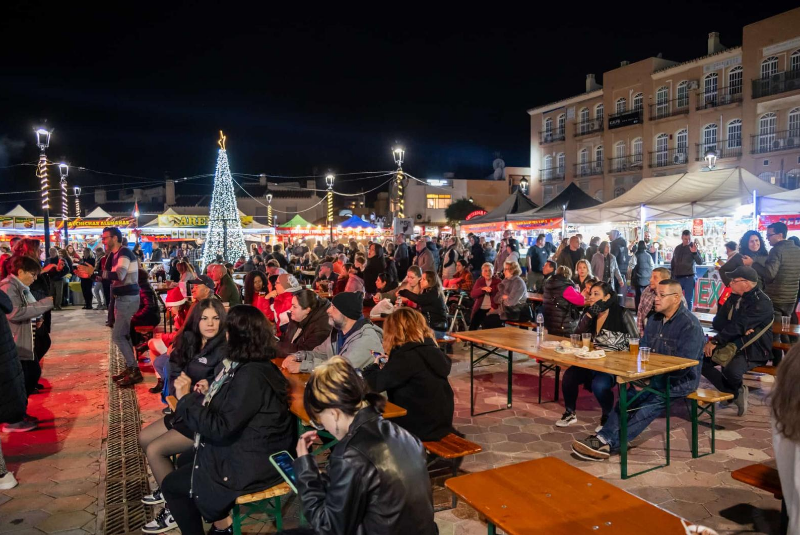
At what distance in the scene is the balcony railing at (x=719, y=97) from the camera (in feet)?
86.6

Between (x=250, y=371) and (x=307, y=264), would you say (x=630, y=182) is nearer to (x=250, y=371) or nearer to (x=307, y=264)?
(x=307, y=264)

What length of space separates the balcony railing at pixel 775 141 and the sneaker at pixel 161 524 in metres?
27.7

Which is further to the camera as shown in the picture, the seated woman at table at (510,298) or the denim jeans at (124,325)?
the seated woman at table at (510,298)

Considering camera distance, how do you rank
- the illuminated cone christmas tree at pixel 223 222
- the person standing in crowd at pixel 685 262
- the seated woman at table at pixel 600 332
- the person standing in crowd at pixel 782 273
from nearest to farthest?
the seated woman at table at pixel 600 332
the person standing in crowd at pixel 782 273
the person standing in crowd at pixel 685 262
the illuminated cone christmas tree at pixel 223 222

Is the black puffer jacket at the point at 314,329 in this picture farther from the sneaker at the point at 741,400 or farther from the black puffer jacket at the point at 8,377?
the sneaker at the point at 741,400

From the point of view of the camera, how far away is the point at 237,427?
2781mm

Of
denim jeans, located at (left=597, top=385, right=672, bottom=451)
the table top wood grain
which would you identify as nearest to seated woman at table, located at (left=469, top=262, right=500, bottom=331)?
the table top wood grain

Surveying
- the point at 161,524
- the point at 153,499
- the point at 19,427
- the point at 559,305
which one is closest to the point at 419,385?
the point at 161,524

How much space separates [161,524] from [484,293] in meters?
5.93

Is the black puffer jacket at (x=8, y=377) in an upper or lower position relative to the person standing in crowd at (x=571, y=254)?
lower

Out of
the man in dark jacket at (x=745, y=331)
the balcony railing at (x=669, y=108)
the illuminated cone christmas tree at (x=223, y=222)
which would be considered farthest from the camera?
the balcony railing at (x=669, y=108)

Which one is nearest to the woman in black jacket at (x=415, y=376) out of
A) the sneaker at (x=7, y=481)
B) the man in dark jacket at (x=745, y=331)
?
the sneaker at (x=7, y=481)

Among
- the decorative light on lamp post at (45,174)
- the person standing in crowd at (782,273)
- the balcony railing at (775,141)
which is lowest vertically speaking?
the person standing in crowd at (782,273)

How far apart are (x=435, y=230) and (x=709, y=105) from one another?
2196 cm
